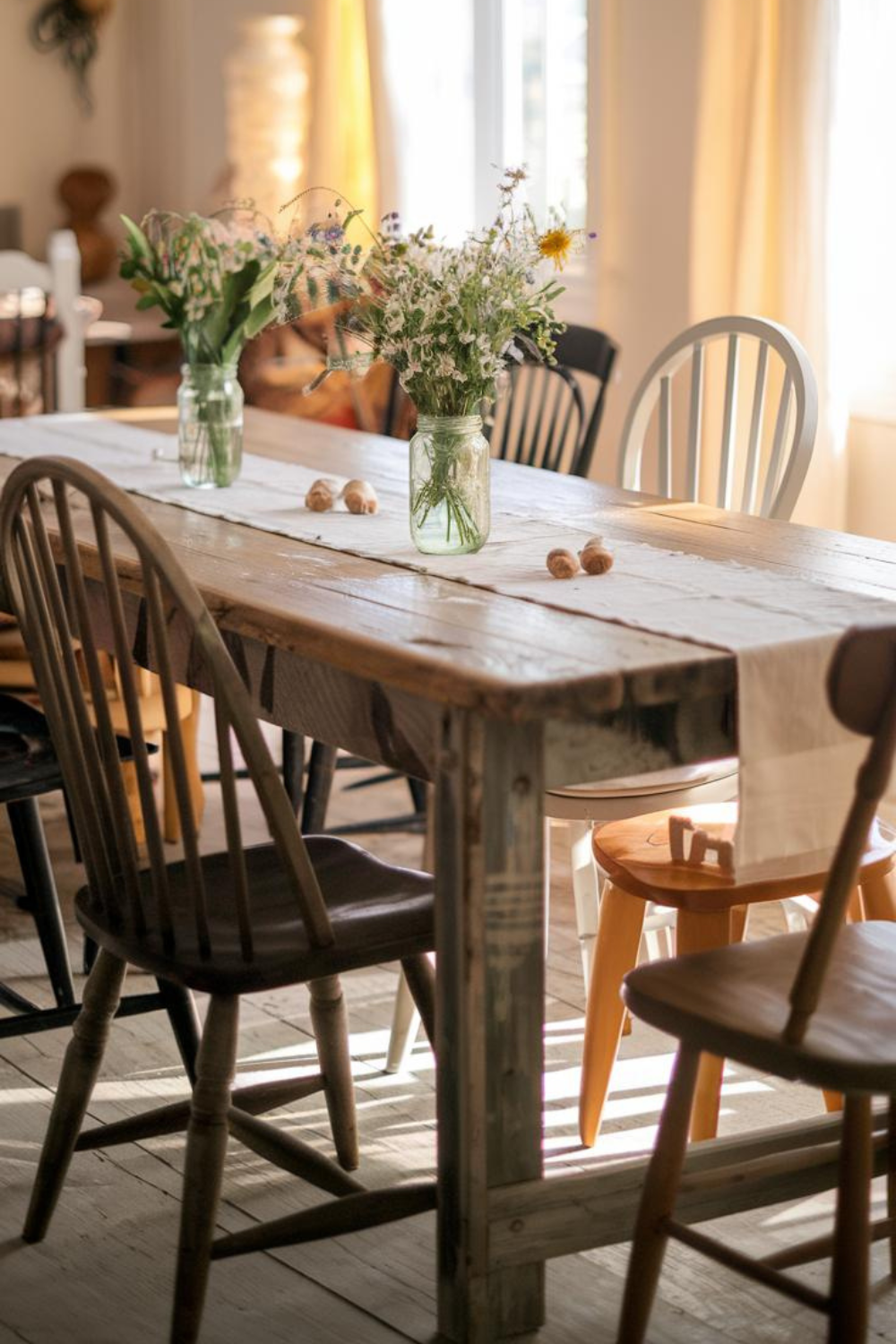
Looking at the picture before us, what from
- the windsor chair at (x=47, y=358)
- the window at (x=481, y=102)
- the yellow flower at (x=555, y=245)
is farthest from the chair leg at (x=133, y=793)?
the window at (x=481, y=102)

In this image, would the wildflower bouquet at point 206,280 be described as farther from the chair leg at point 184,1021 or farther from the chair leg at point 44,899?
the chair leg at point 184,1021

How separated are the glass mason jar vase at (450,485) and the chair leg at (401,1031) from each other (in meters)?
0.61

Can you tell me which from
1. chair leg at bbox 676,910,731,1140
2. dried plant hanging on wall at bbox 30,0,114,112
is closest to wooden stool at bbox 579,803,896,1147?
chair leg at bbox 676,910,731,1140

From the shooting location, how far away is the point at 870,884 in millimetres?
2232

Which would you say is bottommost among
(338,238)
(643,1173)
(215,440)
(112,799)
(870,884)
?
(643,1173)

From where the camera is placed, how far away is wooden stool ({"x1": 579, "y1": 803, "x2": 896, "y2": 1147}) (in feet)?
6.88

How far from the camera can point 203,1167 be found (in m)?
1.85

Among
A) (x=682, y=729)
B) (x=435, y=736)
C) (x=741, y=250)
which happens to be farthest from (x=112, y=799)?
(x=741, y=250)

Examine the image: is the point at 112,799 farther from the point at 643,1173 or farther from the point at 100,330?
the point at 100,330

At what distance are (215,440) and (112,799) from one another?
3.05ft

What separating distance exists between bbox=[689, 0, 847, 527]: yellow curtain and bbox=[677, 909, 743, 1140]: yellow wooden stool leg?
174cm

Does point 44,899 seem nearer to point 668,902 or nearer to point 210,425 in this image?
point 210,425

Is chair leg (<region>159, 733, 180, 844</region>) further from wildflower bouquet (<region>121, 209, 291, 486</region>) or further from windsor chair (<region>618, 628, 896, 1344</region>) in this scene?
windsor chair (<region>618, 628, 896, 1344</region>)

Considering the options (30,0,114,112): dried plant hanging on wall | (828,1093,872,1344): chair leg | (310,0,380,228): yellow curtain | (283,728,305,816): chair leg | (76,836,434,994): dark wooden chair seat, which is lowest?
(283,728,305,816): chair leg
